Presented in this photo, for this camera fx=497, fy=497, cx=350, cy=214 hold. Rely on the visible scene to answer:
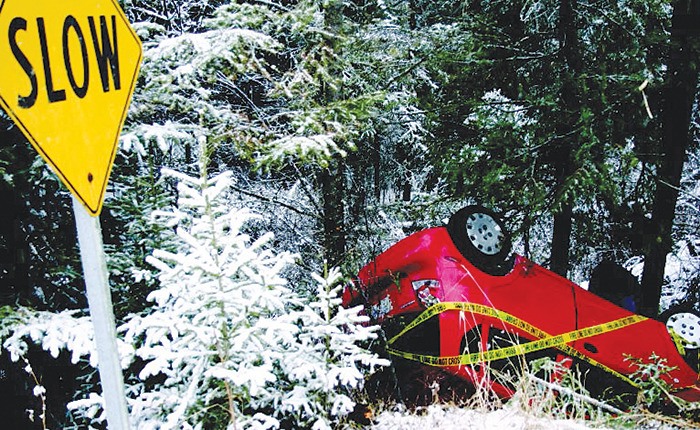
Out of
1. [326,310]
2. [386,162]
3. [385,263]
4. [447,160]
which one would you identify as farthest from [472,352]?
[386,162]

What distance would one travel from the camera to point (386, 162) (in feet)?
44.9

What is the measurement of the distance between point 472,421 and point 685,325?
200 inches

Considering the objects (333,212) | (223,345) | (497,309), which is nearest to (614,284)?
(497,309)

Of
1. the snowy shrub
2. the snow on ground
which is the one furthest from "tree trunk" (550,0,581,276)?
the snowy shrub

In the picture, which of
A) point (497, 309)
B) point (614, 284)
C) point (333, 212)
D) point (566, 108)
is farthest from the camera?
point (614, 284)

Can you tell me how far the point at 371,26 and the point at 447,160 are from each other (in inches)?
105

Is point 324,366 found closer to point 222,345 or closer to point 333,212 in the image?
point 222,345

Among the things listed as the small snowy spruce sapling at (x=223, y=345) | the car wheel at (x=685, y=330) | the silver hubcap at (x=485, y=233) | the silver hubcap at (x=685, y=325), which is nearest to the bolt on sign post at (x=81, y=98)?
the small snowy spruce sapling at (x=223, y=345)

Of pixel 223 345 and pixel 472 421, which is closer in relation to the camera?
pixel 223 345

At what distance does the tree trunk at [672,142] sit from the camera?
739 cm

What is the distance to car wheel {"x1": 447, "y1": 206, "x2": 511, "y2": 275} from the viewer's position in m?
6.04

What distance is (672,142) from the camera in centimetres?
790

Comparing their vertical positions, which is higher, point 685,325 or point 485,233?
point 485,233

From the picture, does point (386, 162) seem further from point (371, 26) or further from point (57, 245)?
point (57, 245)
